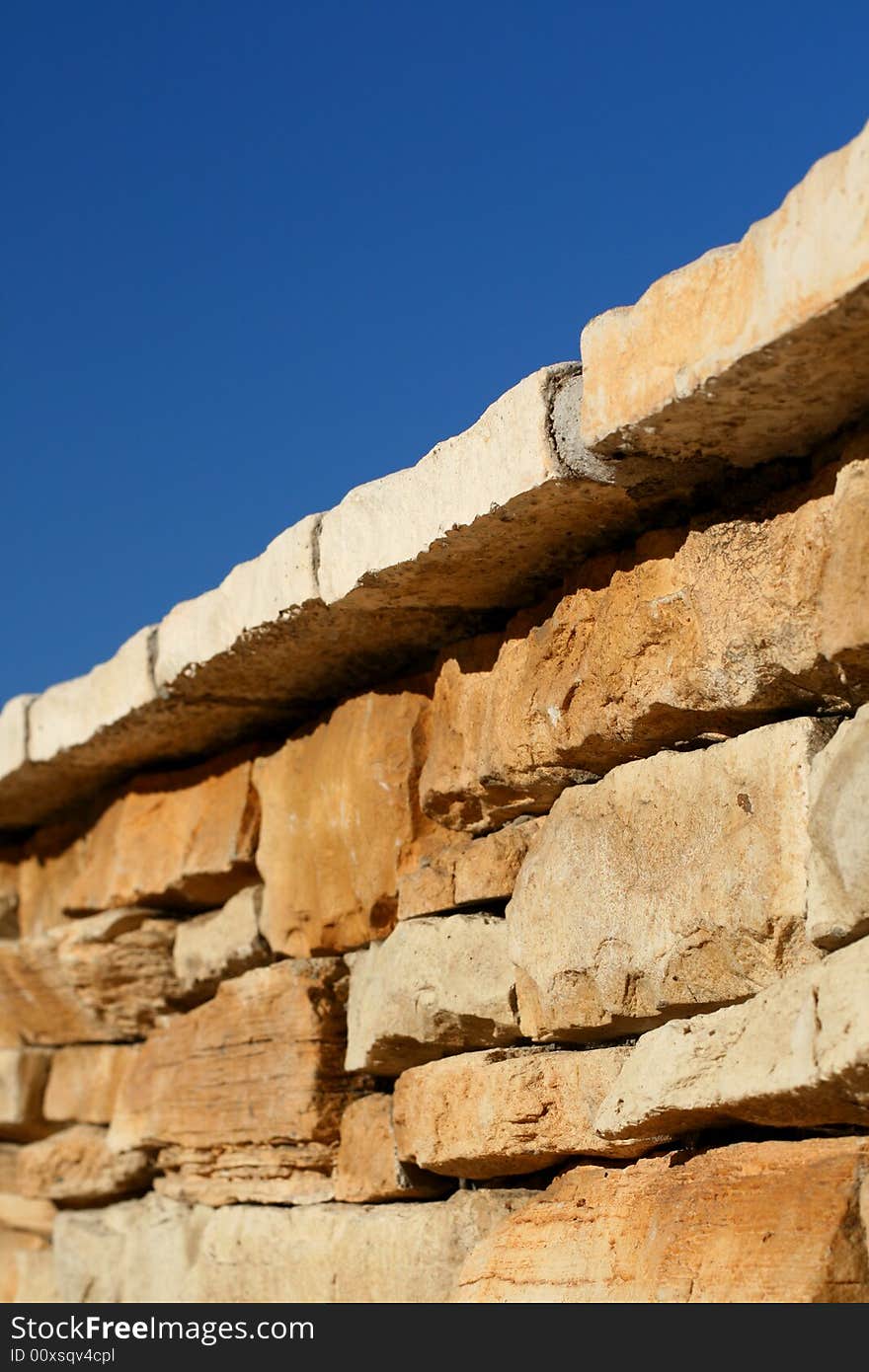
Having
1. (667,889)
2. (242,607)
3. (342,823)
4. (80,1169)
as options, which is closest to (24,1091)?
(80,1169)

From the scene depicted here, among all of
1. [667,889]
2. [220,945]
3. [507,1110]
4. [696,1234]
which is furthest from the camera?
[220,945]

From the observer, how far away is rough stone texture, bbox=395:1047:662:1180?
3.58m

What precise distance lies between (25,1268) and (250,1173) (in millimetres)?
1599

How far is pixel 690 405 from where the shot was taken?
3.06 metres

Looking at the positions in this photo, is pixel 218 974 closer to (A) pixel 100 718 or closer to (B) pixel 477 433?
(A) pixel 100 718

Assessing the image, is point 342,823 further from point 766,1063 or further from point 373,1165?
point 766,1063

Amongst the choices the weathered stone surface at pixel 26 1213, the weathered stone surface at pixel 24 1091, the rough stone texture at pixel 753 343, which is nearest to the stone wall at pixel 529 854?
the rough stone texture at pixel 753 343

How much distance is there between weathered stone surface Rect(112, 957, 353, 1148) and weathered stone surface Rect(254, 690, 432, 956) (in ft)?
0.51

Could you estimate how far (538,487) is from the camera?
3.42m

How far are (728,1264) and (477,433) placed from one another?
1.75 meters

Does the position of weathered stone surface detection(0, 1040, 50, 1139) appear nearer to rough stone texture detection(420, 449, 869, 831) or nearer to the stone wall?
the stone wall

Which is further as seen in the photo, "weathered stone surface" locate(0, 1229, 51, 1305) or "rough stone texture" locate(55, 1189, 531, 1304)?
"weathered stone surface" locate(0, 1229, 51, 1305)

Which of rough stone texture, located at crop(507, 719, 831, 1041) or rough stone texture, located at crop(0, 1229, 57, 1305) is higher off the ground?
rough stone texture, located at crop(507, 719, 831, 1041)

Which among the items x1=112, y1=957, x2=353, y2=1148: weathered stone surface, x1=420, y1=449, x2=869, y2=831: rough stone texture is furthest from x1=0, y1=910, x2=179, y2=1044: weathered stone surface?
x1=420, y1=449, x2=869, y2=831: rough stone texture
